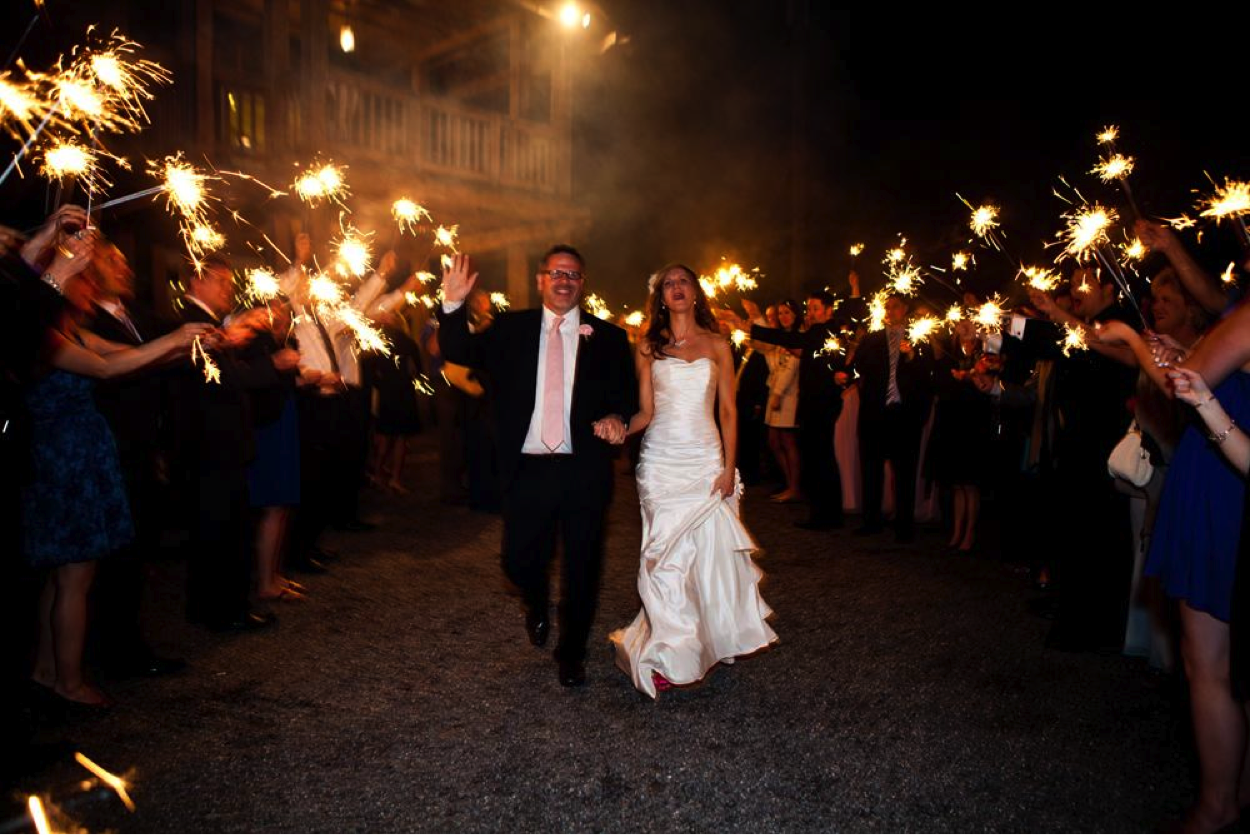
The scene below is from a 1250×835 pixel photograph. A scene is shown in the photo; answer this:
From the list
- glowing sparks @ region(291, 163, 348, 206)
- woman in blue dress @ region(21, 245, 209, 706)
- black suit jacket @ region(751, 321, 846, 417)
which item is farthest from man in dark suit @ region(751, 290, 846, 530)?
woman in blue dress @ region(21, 245, 209, 706)

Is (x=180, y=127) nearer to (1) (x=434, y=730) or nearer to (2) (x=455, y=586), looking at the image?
(2) (x=455, y=586)

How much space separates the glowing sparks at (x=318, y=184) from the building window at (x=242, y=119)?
1.41 m

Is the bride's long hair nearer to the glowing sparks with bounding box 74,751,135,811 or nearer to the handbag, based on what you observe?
the handbag

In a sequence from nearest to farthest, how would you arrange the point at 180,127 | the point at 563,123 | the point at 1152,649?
the point at 1152,649, the point at 180,127, the point at 563,123

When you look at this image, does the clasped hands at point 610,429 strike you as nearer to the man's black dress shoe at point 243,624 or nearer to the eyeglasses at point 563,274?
the eyeglasses at point 563,274

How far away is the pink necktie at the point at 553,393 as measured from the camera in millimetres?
4535

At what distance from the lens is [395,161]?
13.5 meters

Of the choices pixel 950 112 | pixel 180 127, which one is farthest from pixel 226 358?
pixel 950 112

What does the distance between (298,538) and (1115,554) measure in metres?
5.71

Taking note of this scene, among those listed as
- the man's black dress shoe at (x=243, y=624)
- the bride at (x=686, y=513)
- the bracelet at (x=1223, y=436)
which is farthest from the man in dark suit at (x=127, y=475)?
the bracelet at (x=1223, y=436)

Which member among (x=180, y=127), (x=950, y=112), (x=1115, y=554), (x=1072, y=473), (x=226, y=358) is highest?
(x=950, y=112)

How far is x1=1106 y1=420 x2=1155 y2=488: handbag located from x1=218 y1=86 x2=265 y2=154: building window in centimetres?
1157

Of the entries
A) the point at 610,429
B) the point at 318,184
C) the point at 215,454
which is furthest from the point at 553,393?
the point at 318,184

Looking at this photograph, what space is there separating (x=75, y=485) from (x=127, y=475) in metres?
0.56
